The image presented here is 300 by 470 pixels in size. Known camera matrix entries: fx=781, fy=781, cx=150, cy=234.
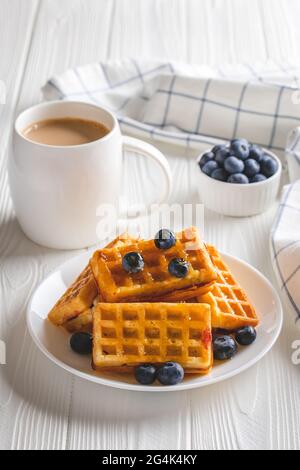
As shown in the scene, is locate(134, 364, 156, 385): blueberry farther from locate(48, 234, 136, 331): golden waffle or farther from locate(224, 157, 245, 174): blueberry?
locate(224, 157, 245, 174): blueberry

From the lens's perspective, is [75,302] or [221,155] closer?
[75,302]

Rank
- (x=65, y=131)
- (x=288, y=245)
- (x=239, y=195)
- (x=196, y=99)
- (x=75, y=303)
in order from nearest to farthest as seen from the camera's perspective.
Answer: (x=75, y=303) < (x=288, y=245) < (x=65, y=131) < (x=239, y=195) < (x=196, y=99)

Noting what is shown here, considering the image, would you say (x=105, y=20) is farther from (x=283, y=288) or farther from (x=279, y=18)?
(x=283, y=288)

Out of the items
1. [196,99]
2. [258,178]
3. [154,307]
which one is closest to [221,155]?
[258,178]

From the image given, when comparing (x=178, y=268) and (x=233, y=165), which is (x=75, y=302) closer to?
(x=178, y=268)

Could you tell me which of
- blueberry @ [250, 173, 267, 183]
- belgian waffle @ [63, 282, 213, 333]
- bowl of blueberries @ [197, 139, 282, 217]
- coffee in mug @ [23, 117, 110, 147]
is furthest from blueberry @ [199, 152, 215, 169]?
belgian waffle @ [63, 282, 213, 333]

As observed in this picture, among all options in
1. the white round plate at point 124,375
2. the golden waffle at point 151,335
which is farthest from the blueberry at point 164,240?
the white round plate at point 124,375

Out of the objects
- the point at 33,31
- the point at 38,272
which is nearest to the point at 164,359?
the point at 38,272

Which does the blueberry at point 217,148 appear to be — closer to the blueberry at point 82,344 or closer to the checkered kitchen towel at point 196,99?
the checkered kitchen towel at point 196,99
